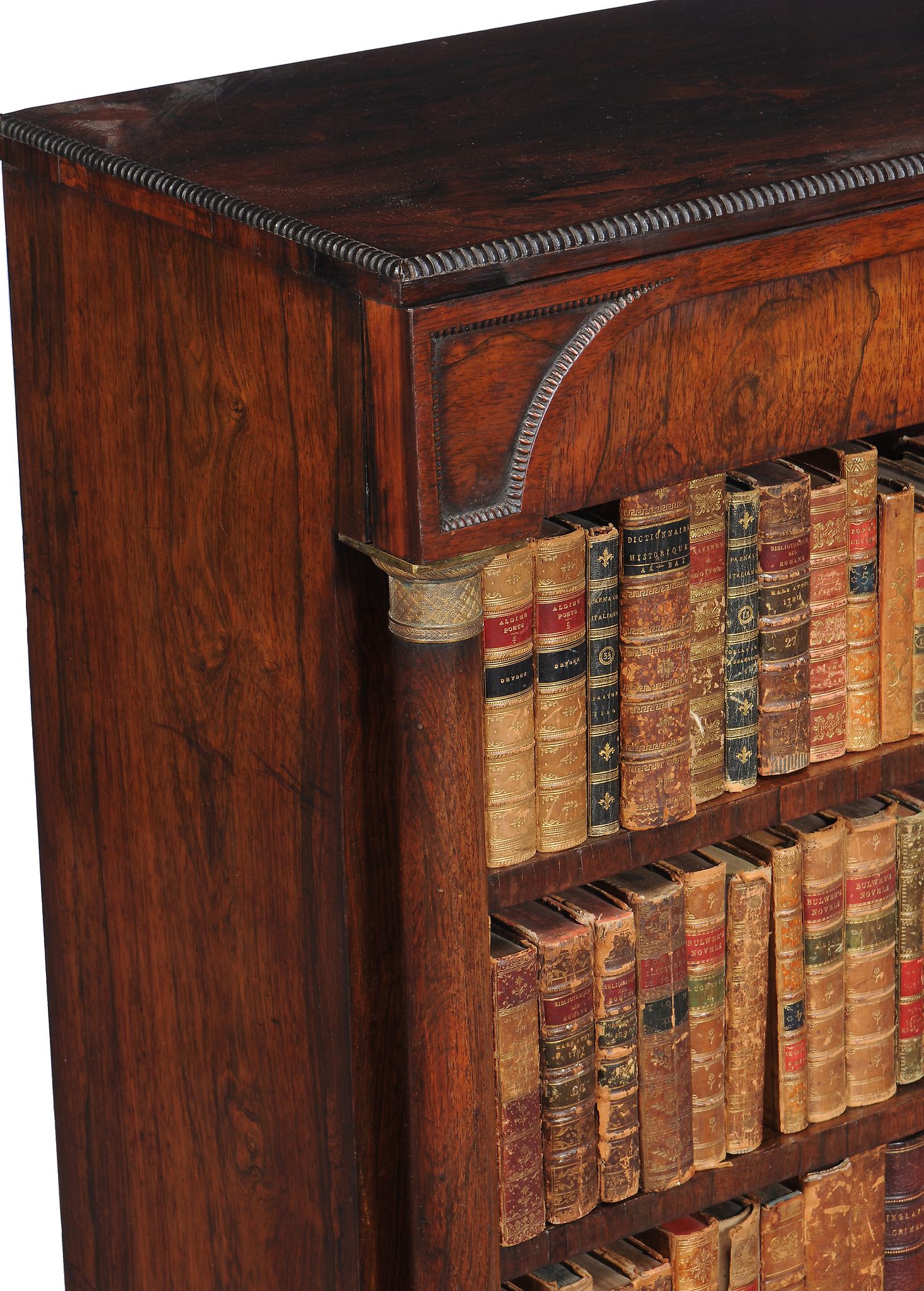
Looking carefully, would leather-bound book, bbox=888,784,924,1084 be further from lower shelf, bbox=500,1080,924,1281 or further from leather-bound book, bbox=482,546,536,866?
leather-bound book, bbox=482,546,536,866

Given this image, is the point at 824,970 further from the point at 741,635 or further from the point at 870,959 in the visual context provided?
the point at 741,635

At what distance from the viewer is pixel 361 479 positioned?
1.85 m

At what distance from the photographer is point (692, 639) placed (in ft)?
7.14

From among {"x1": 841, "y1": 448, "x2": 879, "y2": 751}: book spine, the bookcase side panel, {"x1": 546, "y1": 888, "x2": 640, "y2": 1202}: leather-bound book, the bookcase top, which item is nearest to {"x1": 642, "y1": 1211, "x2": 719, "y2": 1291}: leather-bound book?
{"x1": 546, "y1": 888, "x2": 640, "y2": 1202}: leather-bound book

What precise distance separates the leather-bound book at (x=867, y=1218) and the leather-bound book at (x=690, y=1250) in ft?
0.52

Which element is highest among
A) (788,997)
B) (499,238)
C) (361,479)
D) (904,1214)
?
(499,238)

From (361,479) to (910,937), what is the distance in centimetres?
82

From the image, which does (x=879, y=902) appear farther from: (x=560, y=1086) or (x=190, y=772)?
(x=190, y=772)

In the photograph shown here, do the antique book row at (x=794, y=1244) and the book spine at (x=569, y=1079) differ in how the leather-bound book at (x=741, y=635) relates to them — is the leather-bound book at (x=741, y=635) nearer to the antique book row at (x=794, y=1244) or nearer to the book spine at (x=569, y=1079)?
the book spine at (x=569, y=1079)

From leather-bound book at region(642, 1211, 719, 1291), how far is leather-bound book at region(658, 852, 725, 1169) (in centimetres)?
7

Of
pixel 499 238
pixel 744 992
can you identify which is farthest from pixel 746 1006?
pixel 499 238

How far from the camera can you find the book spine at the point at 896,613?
2.27 meters

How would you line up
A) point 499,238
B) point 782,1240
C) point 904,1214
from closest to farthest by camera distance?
point 499,238 → point 782,1240 → point 904,1214

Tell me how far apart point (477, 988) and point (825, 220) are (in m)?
0.62
